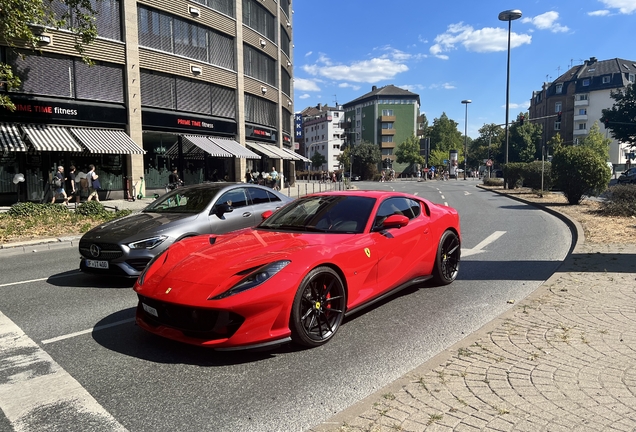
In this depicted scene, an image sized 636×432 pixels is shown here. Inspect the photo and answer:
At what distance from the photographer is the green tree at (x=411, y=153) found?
91.6m

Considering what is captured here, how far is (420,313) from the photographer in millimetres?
4965

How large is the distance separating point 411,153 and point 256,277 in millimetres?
91379

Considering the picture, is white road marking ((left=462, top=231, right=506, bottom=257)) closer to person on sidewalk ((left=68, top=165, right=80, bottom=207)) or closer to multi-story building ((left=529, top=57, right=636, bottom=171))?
person on sidewalk ((left=68, top=165, right=80, bottom=207))

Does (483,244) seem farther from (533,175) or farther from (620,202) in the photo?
(533,175)

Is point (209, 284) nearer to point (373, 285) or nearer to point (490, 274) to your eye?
point (373, 285)

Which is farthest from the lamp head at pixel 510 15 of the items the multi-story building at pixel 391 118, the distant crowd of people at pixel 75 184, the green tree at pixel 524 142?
the multi-story building at pixel 391 118

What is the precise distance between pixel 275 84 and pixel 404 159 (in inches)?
2379

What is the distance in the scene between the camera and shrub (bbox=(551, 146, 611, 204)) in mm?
16719

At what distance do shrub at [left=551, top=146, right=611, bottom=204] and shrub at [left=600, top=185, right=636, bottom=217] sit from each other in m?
2.76

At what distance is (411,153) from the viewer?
91875 mm

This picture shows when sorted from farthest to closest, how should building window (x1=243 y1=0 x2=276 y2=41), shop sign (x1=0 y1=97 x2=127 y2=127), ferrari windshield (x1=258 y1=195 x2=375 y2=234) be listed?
building window (x1=243 y1=0 x2=276 y2=41) → shop sign (x1=0 y1=97 x2=127 y2=127) → ferrari windshield (x1=258 y1=195 x2=375 y2=234)

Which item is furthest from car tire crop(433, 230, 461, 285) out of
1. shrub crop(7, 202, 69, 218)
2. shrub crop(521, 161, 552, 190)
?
shrub crop(521, 161, 552, 190)

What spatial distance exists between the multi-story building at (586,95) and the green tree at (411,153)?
22.6 meters

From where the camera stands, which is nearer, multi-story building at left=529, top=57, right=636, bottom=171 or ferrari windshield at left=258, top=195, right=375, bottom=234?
ferrari windshield at left=258, top=195, right=375, bottom=234
